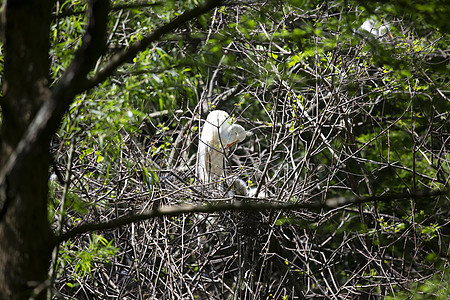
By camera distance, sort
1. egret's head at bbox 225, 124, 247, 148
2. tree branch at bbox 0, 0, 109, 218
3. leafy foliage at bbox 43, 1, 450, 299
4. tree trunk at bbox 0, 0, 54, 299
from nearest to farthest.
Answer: tree branch at bbox 0, 0, 109, 218 < tree trunk at bbox 0, 0, 54, 299 < leafy foliage at bbox 43, 1, 450, 299 < egret's head at bbox 225, 124, 247, 148

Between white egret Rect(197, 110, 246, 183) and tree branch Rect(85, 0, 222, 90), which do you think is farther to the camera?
white egret Rect(197, 110, 246, 183)

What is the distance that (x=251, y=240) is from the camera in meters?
4.19

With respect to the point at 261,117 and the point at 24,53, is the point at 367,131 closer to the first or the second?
the point at 261,117

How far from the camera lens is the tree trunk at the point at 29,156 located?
5.07 ft

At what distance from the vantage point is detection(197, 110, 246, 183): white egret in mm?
4590

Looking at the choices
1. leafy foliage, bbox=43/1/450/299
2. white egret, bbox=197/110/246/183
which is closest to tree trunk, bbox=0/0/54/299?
leafy foliage, bbox=43/1/450/299

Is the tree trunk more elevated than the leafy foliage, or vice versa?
the tree trunk

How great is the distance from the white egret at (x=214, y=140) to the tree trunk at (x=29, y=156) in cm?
293

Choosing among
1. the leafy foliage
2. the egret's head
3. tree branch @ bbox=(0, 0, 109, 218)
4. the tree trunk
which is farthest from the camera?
the egret's head

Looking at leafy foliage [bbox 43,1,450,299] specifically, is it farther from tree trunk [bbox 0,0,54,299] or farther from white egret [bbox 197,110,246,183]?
tree trunk [bbox 0,0,54,299]

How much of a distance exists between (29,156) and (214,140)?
318cm

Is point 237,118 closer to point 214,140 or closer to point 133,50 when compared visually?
point 214,140

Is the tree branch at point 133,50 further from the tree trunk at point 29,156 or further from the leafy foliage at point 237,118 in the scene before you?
the leafy foliage at point 237,118

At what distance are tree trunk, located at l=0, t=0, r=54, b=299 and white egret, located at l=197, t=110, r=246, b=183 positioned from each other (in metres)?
2.93
